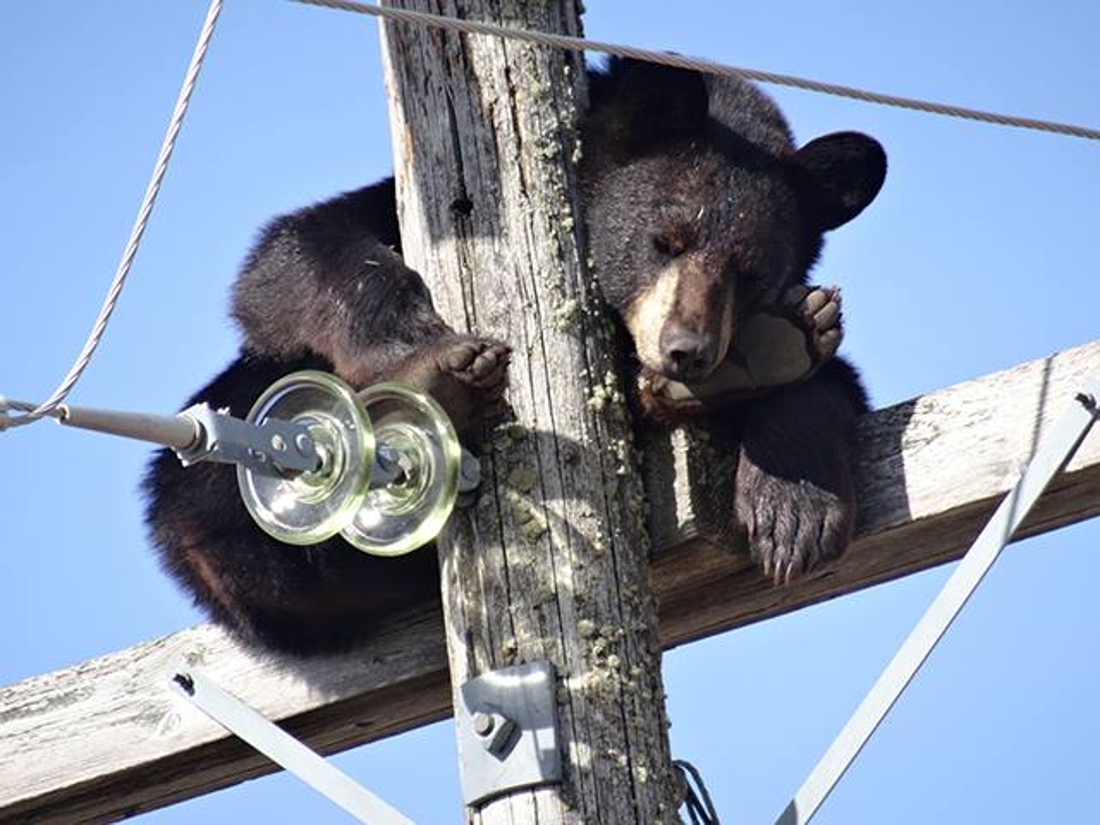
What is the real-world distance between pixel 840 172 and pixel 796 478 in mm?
1648

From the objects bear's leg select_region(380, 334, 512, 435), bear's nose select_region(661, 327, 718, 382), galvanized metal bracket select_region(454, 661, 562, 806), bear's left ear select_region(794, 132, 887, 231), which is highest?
bear's left ear select_region(794, 132, 887, 231)

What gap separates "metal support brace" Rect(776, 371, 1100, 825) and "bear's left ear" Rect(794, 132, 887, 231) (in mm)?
1979

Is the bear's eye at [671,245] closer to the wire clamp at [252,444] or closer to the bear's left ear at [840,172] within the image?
the bear's left ear at [840,172]

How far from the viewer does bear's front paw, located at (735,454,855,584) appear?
456 centimetres

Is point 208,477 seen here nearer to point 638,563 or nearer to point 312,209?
point 312,209

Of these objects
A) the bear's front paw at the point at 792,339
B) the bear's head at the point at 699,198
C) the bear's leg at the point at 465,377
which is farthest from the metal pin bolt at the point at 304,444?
the bear's front paw at the point at 792,339

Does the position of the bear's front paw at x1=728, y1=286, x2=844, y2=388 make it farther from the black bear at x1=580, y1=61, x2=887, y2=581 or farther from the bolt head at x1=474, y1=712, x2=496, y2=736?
the bolt head at x1=474, y1=712, x2=496, y2=736

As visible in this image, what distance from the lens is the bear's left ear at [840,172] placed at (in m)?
6.03

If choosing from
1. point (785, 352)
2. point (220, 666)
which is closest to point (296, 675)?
point (220, 666)

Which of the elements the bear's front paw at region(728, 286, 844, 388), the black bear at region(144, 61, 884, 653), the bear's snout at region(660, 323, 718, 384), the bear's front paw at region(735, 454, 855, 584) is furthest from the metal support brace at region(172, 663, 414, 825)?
the bear's front paw at region(728, 286, 844, 388)

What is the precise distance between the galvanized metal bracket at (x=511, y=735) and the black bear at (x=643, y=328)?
2.07ft

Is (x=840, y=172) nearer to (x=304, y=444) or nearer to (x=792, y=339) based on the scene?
(x=792, y=339)

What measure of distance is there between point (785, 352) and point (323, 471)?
4.67 feet

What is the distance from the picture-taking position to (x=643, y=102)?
5734 millimetres
